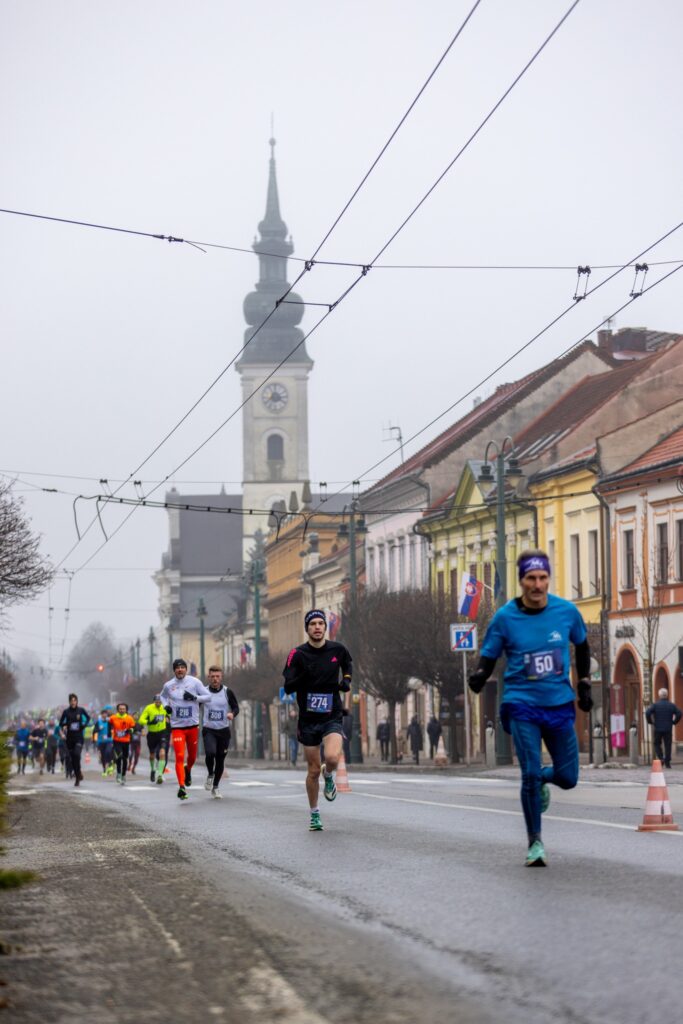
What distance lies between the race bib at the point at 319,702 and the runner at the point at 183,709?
741 cm

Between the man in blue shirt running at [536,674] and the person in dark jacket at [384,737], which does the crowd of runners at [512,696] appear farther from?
the person in dark jacket at [384,737]

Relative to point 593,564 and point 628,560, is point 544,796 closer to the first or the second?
point 628,560

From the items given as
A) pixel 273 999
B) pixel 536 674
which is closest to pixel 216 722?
pixel 536 674

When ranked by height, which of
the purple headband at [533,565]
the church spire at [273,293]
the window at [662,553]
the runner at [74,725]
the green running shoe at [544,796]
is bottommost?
the green running shoe at [544,796]

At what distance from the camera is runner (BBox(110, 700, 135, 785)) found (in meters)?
34.6

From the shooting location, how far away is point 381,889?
32.0 feet

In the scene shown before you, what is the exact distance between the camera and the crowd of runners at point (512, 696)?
1048 cm

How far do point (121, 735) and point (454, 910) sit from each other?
26.6 m

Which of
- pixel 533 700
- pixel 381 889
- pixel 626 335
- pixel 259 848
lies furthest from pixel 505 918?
pixel 626 335

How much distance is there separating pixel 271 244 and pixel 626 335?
88343mm

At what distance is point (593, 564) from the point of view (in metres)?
51.4

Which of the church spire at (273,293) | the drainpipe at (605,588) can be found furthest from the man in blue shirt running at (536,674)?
the church spire at (273,293)

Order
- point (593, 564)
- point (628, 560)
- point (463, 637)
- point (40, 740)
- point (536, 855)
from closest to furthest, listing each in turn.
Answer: point (536, 855), point (463, 637), point (628, 560), point (593, 564), point (40, 740)

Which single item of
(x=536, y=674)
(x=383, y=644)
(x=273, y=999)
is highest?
(x=383, y=644)
